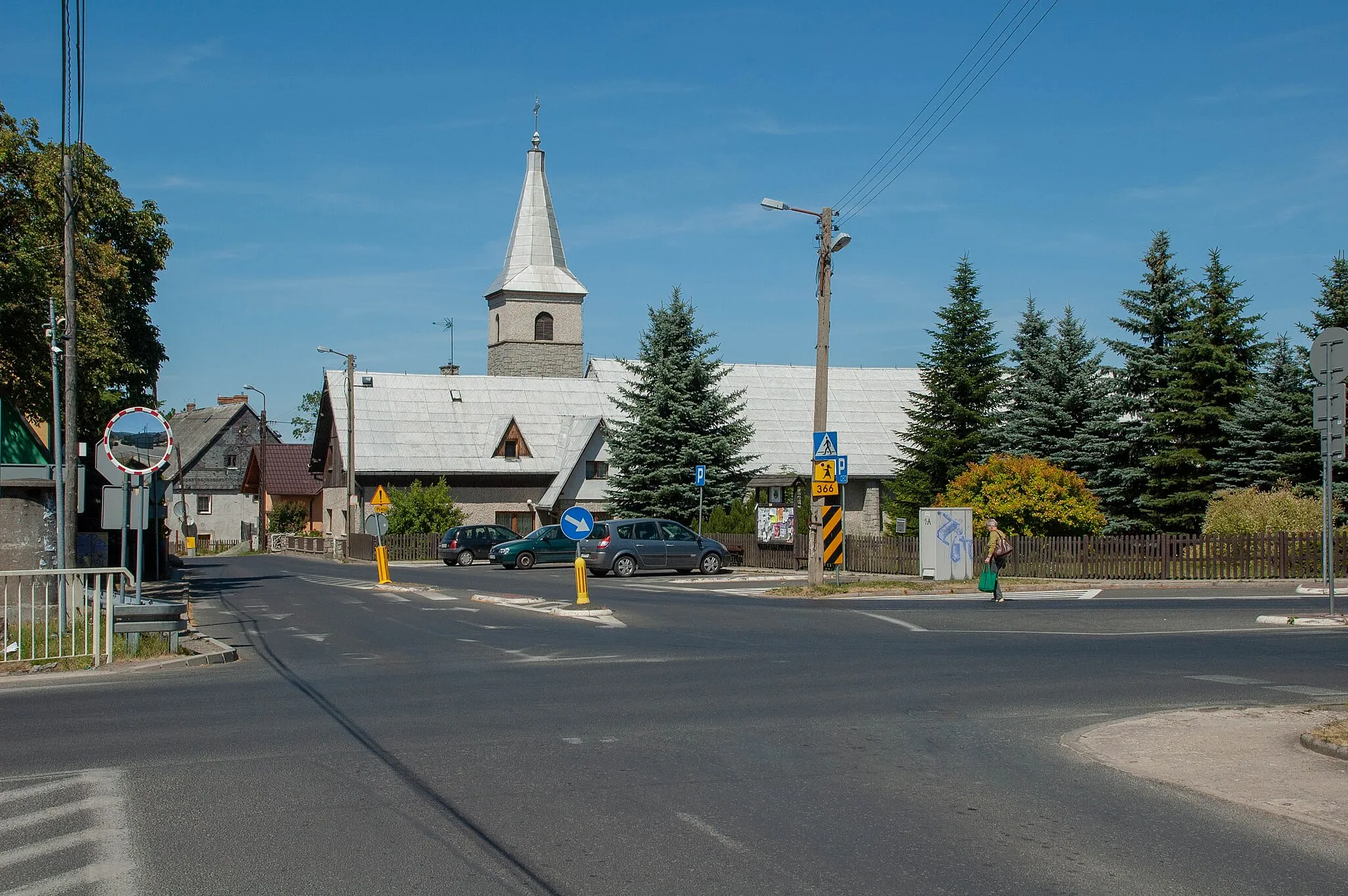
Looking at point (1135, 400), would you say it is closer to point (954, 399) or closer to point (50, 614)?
point (954, 399)

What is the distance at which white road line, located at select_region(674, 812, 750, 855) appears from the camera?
Answer: 255 inches

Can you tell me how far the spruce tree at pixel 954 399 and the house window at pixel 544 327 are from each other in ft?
103

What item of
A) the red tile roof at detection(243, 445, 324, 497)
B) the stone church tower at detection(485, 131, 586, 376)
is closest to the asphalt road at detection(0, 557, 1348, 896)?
the stone church tower at detection(485, 131, 586, 376)

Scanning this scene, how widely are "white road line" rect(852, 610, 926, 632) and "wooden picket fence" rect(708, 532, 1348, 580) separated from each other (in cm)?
1108

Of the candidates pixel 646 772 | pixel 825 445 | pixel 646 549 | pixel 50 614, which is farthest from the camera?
pixel 646 549

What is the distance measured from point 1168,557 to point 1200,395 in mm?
10676

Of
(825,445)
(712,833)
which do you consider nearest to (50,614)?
(712,833)

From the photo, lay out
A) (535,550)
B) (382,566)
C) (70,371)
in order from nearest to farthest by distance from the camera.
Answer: (70,371) < (382,566) < (535,550)

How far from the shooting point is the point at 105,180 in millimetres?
30766

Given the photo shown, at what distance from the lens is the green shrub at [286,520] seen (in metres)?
79.1

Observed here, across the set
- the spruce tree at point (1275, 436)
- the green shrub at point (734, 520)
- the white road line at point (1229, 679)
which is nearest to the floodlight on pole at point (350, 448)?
the green shrub at point (734, 520)

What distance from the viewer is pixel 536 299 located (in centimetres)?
7238

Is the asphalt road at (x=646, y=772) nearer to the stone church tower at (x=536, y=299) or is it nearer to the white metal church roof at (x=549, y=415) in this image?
the white metal church roof at (x=549, y=415)

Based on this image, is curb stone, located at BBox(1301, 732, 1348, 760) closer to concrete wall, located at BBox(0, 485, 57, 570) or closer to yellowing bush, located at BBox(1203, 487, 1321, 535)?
concrete wall, located at BBox(0, 485, 57, 570)
